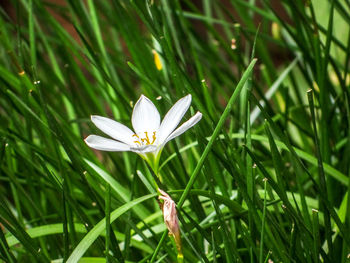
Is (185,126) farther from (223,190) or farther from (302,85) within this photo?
(302,85)

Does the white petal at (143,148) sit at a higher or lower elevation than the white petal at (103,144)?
lower

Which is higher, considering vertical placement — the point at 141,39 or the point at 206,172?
the point at 141,39

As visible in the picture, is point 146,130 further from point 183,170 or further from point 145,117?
point 183,170

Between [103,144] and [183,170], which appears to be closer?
[103,144]

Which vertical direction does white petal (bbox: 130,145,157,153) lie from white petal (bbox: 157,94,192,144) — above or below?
below

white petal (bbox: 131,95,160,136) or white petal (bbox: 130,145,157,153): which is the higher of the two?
white petal (bbox: 131,95,160,136)

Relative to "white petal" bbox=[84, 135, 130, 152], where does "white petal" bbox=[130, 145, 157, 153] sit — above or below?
below

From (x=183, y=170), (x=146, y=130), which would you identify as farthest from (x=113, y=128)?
(x=183, y=170)

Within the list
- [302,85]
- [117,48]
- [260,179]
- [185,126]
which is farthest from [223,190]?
[302,85]
